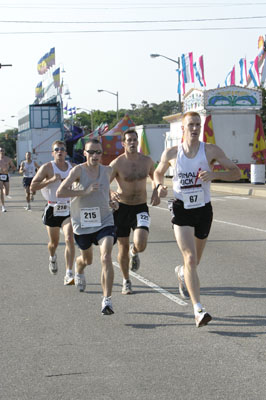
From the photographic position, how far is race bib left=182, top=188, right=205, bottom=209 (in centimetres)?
674

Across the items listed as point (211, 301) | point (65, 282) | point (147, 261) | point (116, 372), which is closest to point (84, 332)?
point (116, 372)

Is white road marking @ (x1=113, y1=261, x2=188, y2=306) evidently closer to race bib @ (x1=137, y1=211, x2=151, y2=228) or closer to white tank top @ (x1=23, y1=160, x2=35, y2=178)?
race bib @ (x1=137, y1=211, x2=151, y2=228)

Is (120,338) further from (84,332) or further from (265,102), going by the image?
(265,102)

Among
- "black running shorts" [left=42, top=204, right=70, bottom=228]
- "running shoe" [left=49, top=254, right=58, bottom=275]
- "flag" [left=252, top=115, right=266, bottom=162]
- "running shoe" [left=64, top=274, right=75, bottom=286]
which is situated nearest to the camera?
"running shoe" [left=64, top=274, right=75, bottom=286]

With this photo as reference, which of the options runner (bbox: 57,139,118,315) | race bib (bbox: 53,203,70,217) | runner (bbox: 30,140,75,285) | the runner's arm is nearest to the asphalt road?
runner (bbox: 30,140,75,285)

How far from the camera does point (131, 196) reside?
8.38 metres

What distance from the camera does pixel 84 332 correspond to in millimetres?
6242

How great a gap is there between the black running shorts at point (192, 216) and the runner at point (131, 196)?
55.8 inches

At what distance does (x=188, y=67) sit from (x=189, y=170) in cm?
3632

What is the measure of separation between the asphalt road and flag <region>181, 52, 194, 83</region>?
105 feet

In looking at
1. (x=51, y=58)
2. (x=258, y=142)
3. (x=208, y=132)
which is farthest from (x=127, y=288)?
(x=51, y=58)

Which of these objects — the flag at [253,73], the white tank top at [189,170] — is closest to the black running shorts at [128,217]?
the white tank top at [189,170]

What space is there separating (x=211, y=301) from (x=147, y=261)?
3.13 meters

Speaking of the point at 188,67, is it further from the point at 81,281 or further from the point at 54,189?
the point at 81,281
